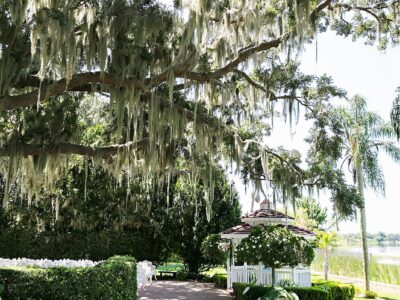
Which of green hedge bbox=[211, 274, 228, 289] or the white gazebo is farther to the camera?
green hedge bbox=[211, 274, 228, 289]

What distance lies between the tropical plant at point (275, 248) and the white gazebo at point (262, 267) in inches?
85.6

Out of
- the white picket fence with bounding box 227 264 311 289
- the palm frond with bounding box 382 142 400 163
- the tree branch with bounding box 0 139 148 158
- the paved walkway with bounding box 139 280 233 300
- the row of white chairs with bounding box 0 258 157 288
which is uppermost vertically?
the palm frond with bounding box 382 142 400 163

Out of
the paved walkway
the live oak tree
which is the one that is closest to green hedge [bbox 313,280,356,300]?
the paved walkway

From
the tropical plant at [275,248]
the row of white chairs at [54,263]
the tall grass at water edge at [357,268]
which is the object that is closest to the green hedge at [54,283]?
the tropical plant at [275,248]

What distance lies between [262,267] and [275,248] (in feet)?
10.8

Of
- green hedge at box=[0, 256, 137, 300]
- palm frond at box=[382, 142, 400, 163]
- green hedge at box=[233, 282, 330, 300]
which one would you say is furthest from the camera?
palm frond at box=[382, 142, 400, 163]

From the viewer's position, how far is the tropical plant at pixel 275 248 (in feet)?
31.7

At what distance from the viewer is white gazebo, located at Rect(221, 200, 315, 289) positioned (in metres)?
12.2

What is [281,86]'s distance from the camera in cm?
945

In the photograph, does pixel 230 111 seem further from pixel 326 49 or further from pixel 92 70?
pixel 92 70

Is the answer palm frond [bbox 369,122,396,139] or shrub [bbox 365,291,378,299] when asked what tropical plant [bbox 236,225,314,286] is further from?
palm frond [bbox 369,122,396,139]

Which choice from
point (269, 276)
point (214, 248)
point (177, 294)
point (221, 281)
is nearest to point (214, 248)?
point (214, 248)

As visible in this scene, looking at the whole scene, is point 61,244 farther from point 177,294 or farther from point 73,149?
point 73,149

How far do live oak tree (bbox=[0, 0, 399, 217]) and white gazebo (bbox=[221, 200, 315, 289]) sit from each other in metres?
2.76
